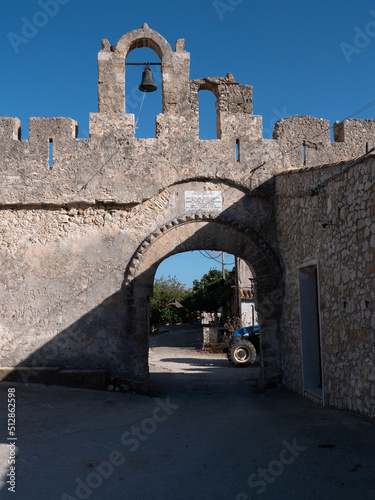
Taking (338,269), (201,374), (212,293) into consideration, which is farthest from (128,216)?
(212,293)

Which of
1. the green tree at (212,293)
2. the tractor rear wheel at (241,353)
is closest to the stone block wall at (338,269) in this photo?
the tractor rear wheel at (241,353)

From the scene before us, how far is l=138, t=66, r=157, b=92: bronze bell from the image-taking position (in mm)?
9023

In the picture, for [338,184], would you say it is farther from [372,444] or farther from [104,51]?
[104,51]

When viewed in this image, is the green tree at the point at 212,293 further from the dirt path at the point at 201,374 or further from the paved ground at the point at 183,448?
the paved ground at the point at 183,448

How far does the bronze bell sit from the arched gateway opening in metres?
2.63

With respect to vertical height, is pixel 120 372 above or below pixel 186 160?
below

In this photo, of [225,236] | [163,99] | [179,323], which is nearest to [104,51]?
[163,99]

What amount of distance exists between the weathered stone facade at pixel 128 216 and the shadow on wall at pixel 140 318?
2cm

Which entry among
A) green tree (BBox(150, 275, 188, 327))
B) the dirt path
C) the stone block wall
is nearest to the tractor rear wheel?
the dirt path

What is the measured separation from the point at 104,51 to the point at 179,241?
3845mm

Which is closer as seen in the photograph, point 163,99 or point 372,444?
point 372,444

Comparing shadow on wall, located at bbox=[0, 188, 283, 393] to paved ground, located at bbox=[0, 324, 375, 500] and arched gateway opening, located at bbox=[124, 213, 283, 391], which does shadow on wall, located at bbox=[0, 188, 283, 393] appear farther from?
paved ground, located at bbox=[0, 324, 375, 500]

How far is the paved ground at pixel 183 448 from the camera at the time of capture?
3.77 m

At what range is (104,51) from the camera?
8.98 metres
